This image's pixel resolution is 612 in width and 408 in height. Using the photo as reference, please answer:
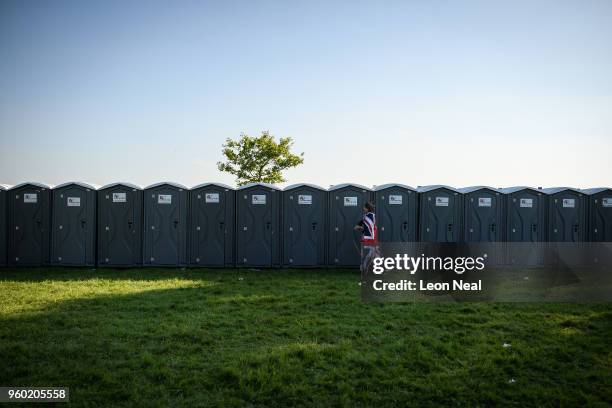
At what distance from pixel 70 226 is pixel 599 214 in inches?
550

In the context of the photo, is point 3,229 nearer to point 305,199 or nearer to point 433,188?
point 305,199

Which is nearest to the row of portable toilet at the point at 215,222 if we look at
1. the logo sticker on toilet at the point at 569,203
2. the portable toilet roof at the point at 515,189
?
the portable toilet roof at the point at 515,189

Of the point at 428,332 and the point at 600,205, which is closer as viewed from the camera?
the point at 428,332

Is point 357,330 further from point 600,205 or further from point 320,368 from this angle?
point 600,205

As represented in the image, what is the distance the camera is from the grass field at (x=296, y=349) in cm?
346

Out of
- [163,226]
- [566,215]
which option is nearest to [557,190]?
[566,215]

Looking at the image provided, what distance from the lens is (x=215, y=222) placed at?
1013cm

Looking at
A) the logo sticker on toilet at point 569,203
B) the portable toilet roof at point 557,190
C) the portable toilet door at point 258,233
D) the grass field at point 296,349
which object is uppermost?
the portable toilet roof at point 557,190

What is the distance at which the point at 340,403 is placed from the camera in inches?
130

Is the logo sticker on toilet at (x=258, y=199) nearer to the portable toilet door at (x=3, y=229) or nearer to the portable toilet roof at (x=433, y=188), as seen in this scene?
the portable toilet roof at (x=433, y=188)

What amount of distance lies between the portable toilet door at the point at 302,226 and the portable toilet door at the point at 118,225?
3.68m

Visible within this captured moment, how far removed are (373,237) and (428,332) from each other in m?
3.44

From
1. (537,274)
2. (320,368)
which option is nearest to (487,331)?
(320,368)

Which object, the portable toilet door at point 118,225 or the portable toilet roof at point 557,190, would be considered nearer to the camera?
the portable toilet door at point 118,225
